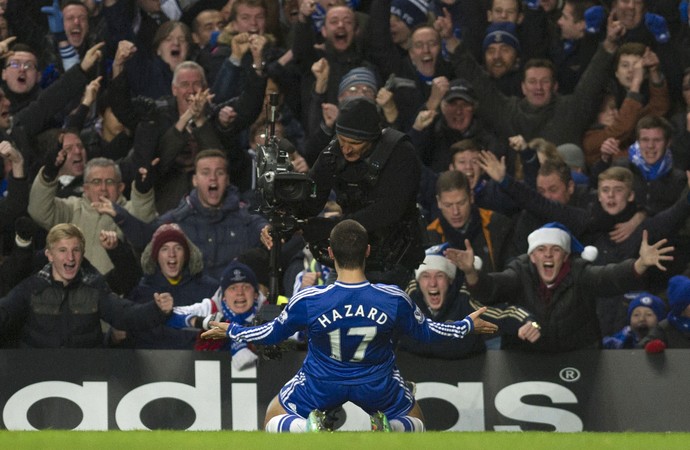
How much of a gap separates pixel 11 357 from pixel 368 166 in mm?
3424

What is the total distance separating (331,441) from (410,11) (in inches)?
313

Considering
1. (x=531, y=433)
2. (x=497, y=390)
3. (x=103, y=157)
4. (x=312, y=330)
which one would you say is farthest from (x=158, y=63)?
(x=531, y=433)

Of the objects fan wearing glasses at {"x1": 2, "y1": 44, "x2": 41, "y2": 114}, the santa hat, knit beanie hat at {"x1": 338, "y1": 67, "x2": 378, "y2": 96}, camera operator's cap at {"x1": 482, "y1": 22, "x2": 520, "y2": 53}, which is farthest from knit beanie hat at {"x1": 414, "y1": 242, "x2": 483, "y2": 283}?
fan wearing glasses at {"x1": 2, "y1": 44, "x2": 41, "y2": 114}

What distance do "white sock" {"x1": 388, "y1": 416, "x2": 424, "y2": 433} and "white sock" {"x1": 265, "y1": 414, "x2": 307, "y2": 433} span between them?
535mm

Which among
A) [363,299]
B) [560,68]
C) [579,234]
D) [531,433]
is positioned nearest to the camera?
[531,433]

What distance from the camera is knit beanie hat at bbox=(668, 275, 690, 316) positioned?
12383 millimetres

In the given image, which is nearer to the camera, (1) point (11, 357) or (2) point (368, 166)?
(2) point (368, 166)

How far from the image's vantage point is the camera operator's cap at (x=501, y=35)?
15062 mm

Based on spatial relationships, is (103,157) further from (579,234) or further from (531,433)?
(531,433)

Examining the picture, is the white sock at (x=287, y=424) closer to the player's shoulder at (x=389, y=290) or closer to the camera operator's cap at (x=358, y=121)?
the player's shoulder at (x=389, y=290)

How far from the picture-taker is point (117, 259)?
12.7 metres

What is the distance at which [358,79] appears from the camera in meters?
14.1

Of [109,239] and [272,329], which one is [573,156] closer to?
[109,239]

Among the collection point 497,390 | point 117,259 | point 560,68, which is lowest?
point 497,390
